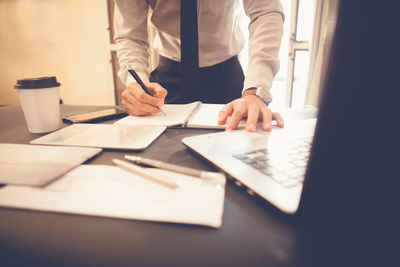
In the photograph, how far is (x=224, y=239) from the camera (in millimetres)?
231

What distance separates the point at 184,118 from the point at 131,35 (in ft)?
2.03

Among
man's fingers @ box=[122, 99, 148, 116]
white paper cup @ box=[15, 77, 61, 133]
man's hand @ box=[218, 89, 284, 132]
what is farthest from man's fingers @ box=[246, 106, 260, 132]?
white paper cup @ box=[15, 77, 61, 133]

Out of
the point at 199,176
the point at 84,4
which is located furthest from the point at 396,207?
the point at 84,4

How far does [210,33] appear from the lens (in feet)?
3.72

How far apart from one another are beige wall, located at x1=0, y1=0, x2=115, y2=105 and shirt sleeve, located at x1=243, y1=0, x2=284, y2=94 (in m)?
2.57

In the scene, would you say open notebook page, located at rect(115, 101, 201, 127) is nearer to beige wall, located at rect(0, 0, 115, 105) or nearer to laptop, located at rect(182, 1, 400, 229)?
laptop, located at rect(182, 1, 400, 229)

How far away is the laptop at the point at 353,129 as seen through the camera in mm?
165

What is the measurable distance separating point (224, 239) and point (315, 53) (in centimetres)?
289

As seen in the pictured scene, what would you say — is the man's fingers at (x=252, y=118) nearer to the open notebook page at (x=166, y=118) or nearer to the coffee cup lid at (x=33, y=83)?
the open notebook page at (x=166, y=118)

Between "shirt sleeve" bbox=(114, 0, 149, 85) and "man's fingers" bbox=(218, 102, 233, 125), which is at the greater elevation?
"shirt sleeve" bbox=(114, 0, 149, 85)

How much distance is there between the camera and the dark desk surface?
0.68ft

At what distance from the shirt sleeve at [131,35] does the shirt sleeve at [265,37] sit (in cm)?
47

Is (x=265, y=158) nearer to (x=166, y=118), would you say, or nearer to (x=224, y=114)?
(x=224, y=114)

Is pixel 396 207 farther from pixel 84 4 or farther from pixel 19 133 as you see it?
pixel 84 4
